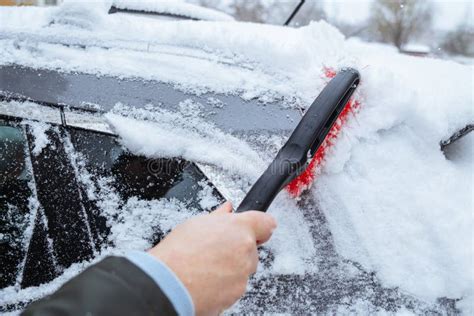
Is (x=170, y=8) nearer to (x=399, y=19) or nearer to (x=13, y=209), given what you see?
(x=13, y=209)

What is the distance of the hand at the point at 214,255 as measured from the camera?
83 cm

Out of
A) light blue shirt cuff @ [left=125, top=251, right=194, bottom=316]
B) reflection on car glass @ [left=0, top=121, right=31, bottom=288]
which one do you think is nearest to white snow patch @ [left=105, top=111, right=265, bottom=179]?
reflection on car glass @ [left=0, top=121, right=31, bottom=288]

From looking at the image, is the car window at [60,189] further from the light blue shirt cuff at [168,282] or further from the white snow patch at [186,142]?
the light blue shirt cuff at [168,282]

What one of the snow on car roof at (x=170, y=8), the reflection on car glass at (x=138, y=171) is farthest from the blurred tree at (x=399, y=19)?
the reflection on car glass at (x=138, y=171)

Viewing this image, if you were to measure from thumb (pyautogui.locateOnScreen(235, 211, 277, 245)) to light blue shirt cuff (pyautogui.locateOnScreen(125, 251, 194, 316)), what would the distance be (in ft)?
0.67

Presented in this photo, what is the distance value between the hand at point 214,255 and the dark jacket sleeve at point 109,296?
0.25 ft

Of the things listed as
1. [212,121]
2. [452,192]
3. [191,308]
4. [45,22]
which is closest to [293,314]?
[191,308]

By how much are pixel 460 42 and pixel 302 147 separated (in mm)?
12656

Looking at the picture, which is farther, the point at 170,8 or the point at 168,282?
the point at 170,8

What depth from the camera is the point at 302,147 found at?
1235 mm

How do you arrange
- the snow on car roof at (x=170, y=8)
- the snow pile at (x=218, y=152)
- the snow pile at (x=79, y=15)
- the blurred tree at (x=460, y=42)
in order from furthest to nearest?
the blurred tree at (x=460, y=42) < the snow on car roof at (x=170, y=8) < the snow pile at (x=79, y=15) < the snow pile at (x=218, y=152)

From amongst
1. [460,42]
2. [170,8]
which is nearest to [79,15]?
[170,8]

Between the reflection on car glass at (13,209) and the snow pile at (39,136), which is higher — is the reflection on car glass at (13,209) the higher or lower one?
the lower one

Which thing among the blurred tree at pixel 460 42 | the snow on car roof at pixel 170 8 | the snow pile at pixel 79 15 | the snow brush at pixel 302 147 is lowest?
the blurred tree at pixel 460 42
